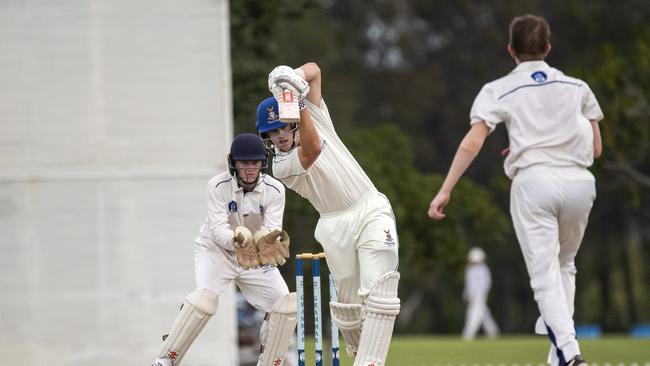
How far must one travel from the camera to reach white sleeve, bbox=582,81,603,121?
23.6 feet

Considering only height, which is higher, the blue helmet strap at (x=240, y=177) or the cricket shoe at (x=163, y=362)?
the blue helmet strap at (x=240, y=177)

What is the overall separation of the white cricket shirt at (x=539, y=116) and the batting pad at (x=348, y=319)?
46.5 inches

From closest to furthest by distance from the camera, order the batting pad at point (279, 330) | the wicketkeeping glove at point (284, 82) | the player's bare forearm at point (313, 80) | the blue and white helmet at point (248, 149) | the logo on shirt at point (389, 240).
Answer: the wicketkeeping glove at point (284, 82) → the player's bare forearm at point (313, 80) → the logo on shirt at point (389, 240) → the blue and white helmet at point (248, 149) → the batting pad at point (279, 330)

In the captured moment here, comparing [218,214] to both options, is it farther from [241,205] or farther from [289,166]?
[289,166]

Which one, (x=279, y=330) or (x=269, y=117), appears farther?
(x=279, y=330)

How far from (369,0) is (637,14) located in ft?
25.7

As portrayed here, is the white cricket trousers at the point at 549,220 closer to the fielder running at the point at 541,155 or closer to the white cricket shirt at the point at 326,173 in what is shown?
the fielder running at the point at 541,155

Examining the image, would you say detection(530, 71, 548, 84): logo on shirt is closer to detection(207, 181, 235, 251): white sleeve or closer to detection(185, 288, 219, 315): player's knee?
detection(207, 181, 235, 251): white sleeve

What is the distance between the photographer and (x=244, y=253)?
7309mm

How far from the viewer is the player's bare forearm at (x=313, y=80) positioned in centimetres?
689

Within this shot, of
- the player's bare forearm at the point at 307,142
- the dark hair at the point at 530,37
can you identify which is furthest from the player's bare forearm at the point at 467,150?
the player's bare forearm at the point at 307,142

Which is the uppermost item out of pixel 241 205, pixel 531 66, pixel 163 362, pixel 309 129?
pixel 531 66

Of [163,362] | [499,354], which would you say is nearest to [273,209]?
[163,362]

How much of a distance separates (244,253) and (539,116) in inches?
69.0
